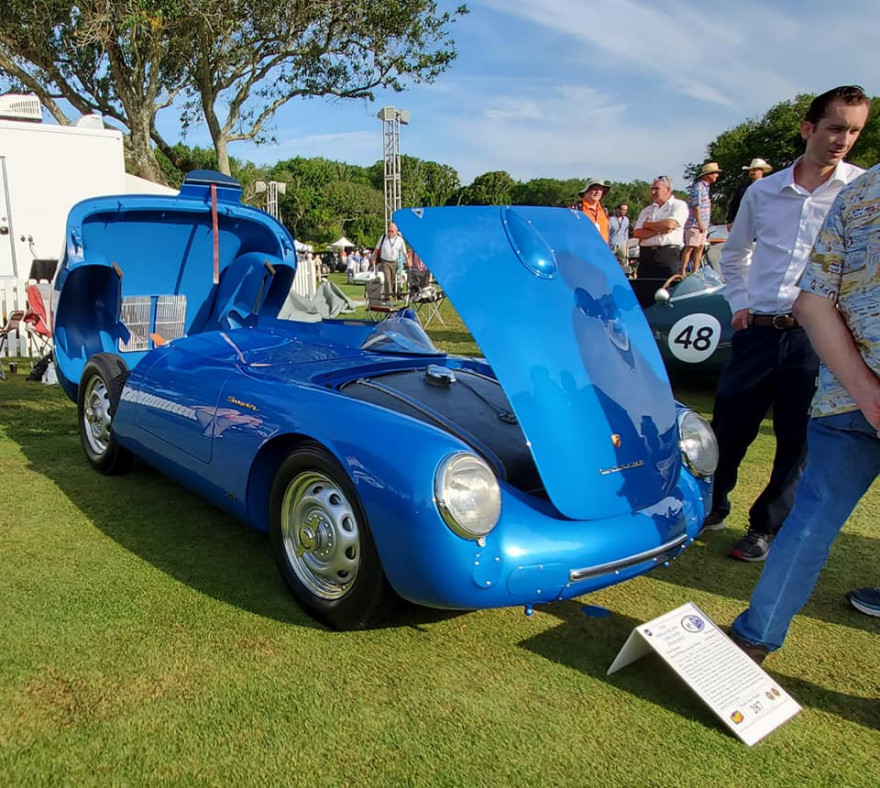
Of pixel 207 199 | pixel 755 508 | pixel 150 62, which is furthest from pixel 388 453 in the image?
pixel 150 62

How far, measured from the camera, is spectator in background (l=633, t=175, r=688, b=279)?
761 centimetres

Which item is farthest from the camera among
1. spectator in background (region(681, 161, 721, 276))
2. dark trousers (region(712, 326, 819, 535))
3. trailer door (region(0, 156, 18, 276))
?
trailer door (region(0, 156, 18, 276))

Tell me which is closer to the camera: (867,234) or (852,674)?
(867,234)

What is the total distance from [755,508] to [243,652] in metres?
2.38

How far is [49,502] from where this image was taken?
362cm

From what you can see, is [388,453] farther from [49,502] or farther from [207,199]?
[207,199]

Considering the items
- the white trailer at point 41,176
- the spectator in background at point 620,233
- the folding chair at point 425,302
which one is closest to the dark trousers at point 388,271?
the folding chair at point 425,302

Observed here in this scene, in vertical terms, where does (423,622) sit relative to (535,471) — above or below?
below

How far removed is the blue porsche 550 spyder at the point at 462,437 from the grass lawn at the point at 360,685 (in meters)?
0.27

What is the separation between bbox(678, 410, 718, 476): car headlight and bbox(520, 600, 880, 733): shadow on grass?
2.14 feet

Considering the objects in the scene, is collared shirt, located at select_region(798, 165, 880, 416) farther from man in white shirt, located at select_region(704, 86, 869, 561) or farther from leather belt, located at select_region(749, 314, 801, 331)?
leather belt, located at select_region(749, 314, 801, 331)

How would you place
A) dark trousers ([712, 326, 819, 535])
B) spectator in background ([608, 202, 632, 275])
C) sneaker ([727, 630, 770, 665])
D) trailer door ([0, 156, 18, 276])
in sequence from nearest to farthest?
sneaker ([727, 630, 770, 665]) < dark trousers ([712, 326, 819, 535]) < trailer door ([0, 156, 18, 276]) < spectator in background ([608, 202, 632, 275])

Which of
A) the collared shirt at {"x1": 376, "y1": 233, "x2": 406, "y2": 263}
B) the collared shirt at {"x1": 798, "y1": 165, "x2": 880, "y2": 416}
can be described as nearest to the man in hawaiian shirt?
the collared shirt at {"x1": 798, "y1": 165, "x2": 880, "y2": 416}

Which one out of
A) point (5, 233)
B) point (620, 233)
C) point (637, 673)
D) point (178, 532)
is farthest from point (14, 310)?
point (620, 233)
